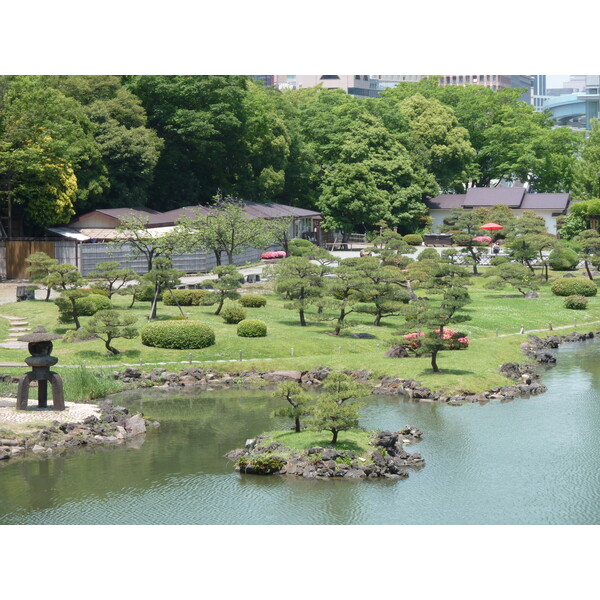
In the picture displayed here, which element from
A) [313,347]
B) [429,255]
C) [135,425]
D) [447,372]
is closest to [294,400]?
[135,425]

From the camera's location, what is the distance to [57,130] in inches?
2384

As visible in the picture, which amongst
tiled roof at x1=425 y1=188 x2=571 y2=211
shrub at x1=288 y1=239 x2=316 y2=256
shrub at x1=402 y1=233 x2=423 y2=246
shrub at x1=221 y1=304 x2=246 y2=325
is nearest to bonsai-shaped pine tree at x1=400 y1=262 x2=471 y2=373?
shrub at x1=221 y1=304 x2=246 y2=325

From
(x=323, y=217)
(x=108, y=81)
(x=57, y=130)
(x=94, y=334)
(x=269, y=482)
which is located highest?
(x=108, y=81)

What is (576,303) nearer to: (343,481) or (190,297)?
(190,297)

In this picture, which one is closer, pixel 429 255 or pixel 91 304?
pixel 91 304

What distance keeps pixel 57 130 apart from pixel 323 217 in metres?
32.0

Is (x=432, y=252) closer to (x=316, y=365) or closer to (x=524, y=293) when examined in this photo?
(x=524, y=293)

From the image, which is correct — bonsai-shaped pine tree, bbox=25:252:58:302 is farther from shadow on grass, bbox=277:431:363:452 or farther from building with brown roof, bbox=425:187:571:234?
building with brown roof, bbox=425:187:571:234

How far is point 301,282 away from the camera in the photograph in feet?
147

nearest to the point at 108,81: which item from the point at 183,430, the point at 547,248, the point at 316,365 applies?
the point at 547,248

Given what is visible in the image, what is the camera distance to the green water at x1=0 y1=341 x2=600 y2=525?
23484 millimetres

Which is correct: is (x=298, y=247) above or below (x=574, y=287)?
above

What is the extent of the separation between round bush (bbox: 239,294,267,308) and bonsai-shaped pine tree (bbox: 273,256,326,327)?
3.77m

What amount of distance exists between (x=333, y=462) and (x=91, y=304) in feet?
67.8
